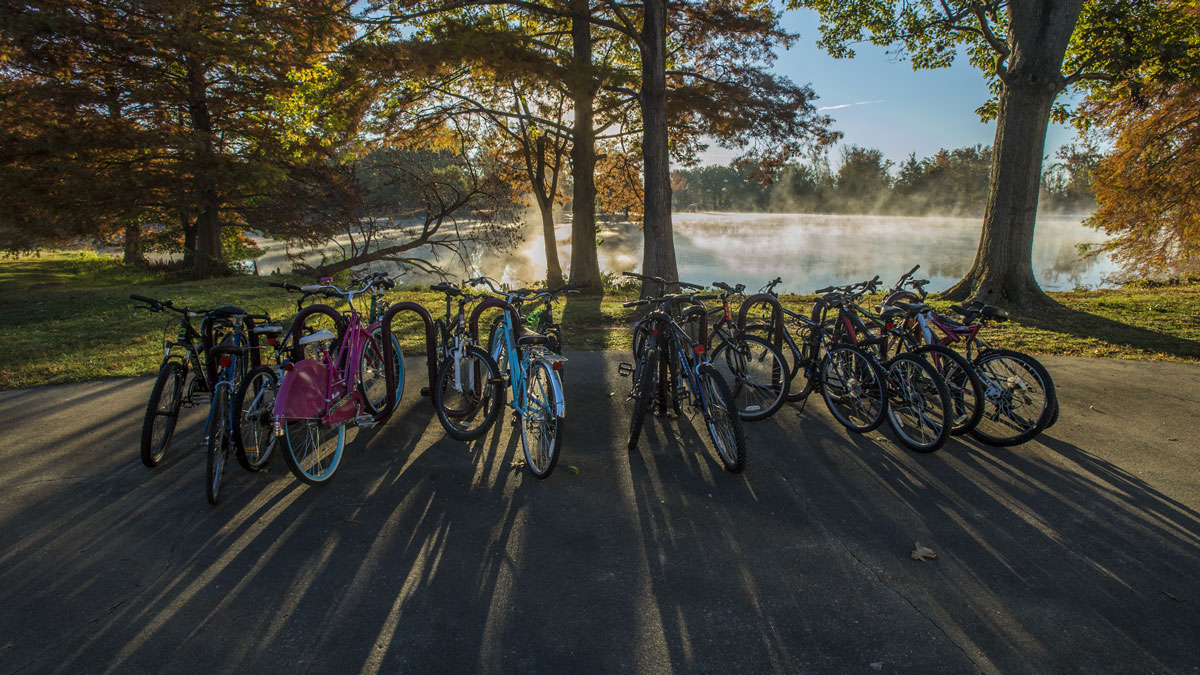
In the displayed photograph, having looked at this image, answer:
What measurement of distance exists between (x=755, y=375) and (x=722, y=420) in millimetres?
1165

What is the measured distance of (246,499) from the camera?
381cm

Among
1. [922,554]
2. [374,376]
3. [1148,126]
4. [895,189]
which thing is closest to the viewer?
[922,554]

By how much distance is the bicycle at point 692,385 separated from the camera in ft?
13.4

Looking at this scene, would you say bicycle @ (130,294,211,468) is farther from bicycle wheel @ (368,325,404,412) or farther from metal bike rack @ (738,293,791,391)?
metal bike rack @ (738,293,791,391)

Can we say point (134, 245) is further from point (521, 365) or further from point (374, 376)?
point (521, 365)

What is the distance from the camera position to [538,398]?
13.7 feet

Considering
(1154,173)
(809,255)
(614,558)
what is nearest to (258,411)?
(614,558)

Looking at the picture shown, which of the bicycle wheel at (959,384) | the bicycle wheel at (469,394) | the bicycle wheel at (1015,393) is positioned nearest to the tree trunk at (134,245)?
the bicycle wheel at (469,394)

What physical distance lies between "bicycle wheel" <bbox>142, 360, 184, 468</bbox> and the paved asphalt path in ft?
0.57

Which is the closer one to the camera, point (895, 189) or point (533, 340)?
point (533, 340)

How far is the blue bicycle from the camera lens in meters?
3.99

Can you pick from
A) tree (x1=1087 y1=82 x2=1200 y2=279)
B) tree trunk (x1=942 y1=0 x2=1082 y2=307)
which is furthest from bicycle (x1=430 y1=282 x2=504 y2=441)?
tree (x1=1087 y1=82 x2=1200 y2=279)

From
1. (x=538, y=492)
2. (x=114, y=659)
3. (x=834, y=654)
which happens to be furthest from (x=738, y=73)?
(x=114, y=659)

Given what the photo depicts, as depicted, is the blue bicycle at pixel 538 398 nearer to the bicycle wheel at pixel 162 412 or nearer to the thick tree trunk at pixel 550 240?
the bicycle wheel at pixel 162 412
